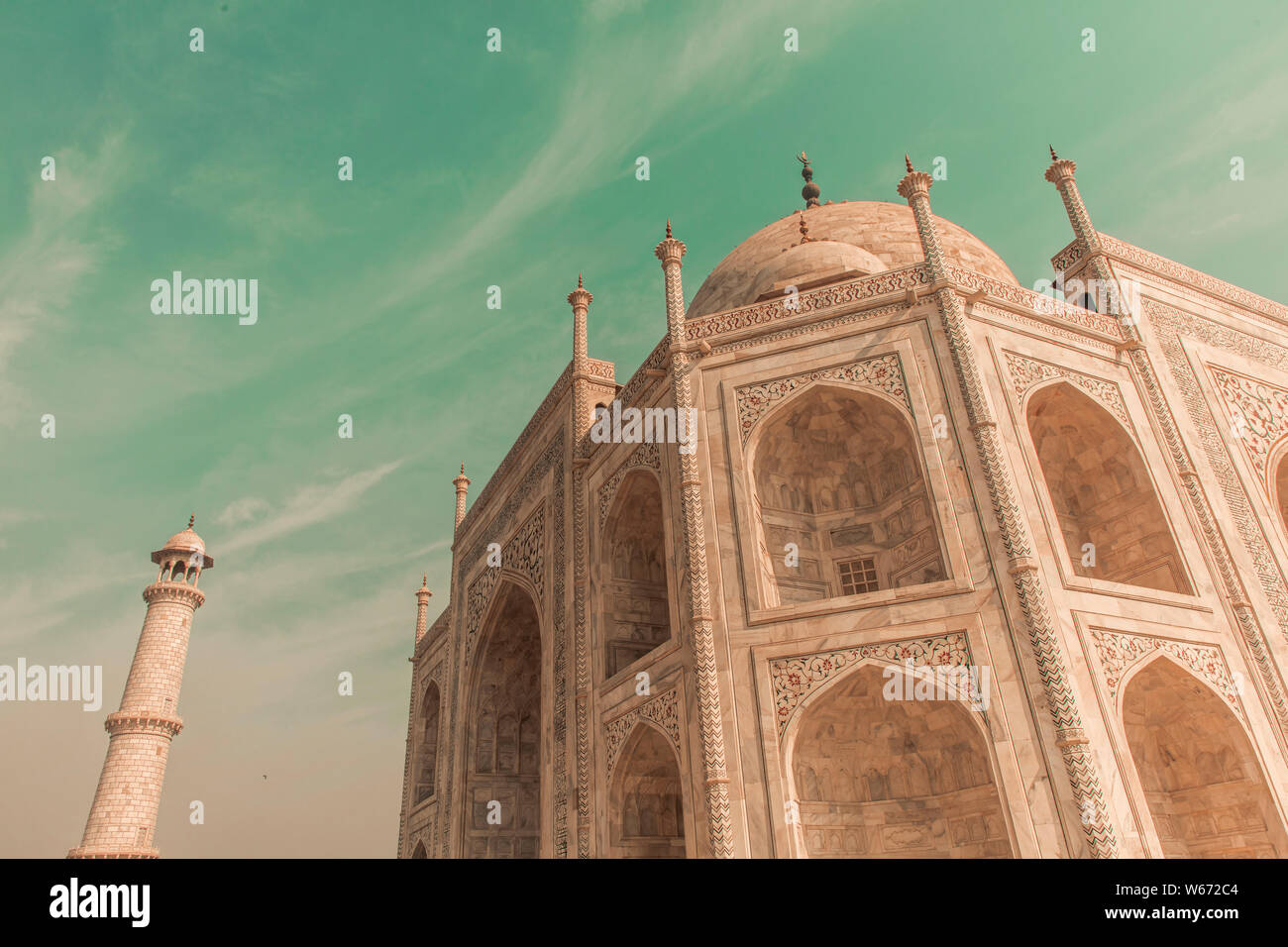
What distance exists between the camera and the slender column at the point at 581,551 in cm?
1259

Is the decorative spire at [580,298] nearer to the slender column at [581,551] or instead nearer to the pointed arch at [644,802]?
the slender column at [581,551]

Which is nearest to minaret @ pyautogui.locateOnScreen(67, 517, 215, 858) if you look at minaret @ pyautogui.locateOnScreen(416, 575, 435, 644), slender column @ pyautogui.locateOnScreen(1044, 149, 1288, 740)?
minaret @ pyautogui.locateOnScreen(416, 575, 435, 644)

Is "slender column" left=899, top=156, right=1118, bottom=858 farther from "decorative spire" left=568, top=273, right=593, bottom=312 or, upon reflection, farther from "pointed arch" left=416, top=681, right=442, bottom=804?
"pointed arch" left=416, top=681, right=442, bottom=804

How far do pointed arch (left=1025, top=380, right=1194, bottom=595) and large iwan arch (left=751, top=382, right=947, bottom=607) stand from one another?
6.48 feet

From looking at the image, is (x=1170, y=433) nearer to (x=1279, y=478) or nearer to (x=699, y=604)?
(x=1279, y=478)

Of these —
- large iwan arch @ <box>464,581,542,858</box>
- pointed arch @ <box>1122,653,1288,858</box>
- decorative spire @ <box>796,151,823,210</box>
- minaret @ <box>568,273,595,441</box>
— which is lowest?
pointed arch @ <box>1122,653,1288,858</box>

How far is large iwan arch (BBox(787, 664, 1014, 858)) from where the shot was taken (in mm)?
9969

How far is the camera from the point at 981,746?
30.5ft

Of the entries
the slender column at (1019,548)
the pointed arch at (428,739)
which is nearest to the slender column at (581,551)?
the slender column at (1019,548)

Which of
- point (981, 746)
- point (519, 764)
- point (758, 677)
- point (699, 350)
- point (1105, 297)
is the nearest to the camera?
point (981, 746)

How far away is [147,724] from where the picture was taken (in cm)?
2462
